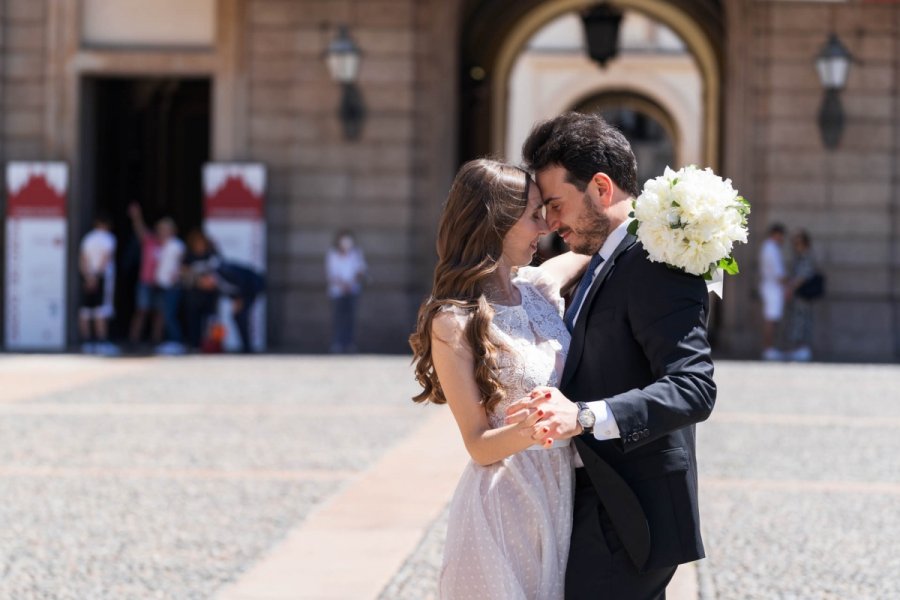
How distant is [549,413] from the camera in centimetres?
285

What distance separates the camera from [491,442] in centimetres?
304

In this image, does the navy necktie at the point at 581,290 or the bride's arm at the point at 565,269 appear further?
the bride's arm at the point at 565,269

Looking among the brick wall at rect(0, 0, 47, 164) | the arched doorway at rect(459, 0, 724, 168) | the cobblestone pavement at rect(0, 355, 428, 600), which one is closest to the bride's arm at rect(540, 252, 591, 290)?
the cobblestone pavement at rect(0, 355, 428, 600)

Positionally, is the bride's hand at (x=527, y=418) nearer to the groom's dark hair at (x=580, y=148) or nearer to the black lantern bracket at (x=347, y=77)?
the groom's dark hair at (x=580, y=148)

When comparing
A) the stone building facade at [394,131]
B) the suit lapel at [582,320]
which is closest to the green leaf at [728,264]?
the suit lapel at [582,320]

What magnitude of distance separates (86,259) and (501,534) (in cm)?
1495

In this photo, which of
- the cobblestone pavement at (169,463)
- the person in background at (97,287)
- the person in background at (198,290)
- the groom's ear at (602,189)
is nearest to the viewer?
the groom's ear at (602,189)

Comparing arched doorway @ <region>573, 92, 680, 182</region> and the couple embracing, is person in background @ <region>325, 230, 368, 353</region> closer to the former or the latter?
the couple embracing

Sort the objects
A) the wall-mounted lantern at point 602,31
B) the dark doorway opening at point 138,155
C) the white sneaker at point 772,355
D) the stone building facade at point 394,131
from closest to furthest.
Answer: the white sneaker at point 772,355 < the stone building facade at point 394,131 < the wall-mounted lantern at point 602,31 < the dark doorway opening at point 138,155

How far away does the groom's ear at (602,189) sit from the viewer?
125 inches

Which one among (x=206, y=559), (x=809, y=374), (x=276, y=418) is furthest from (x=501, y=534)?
(x=809, y=374)

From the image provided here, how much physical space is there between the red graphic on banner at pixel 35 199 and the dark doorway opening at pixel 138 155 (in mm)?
883

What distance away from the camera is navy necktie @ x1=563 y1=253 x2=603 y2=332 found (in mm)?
3264

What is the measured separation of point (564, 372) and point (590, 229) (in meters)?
0.34
